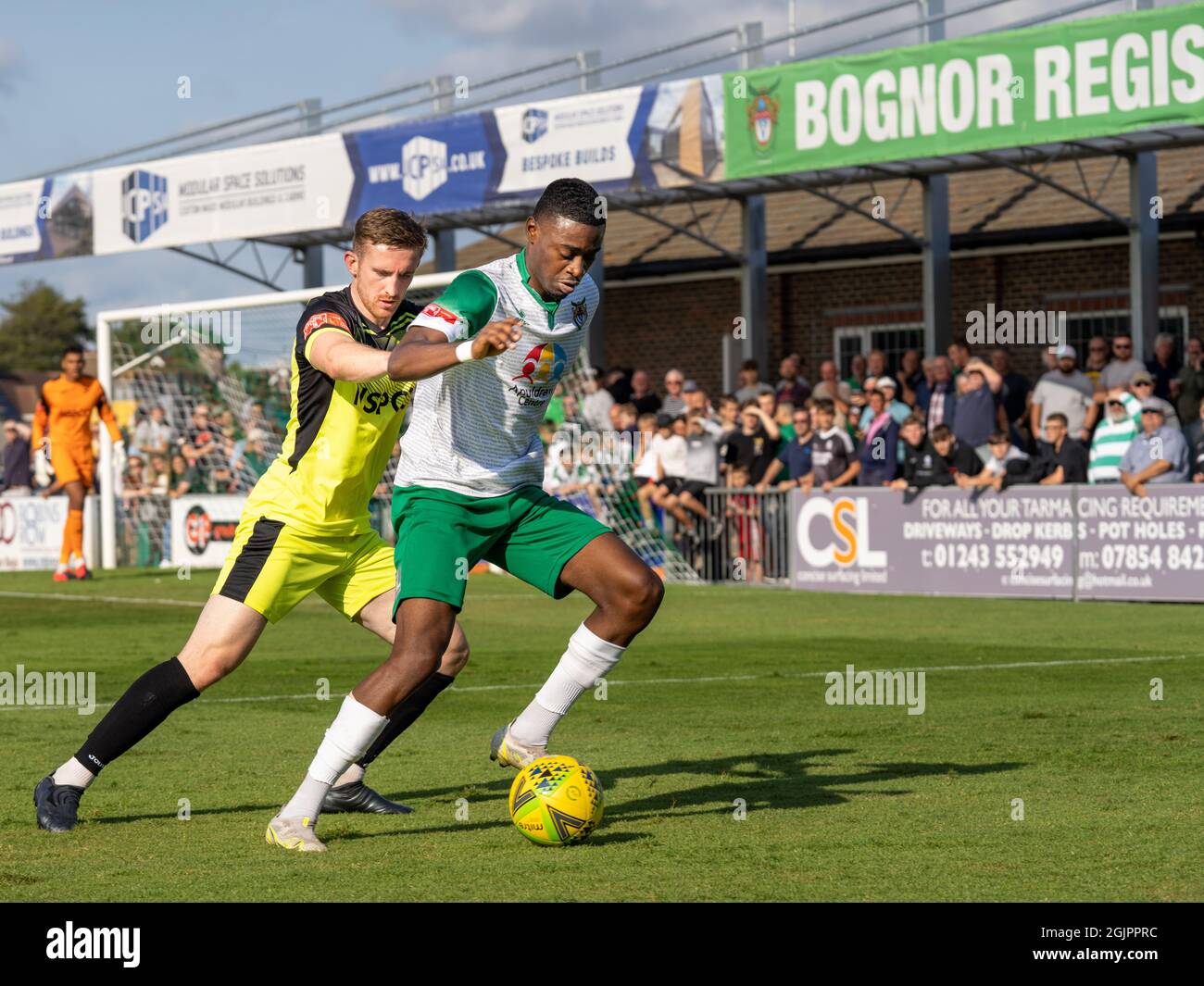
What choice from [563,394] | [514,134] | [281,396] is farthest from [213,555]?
[514,134]

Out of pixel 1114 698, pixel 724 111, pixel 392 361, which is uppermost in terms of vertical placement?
pixel 724 111

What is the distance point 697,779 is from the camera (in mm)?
7945

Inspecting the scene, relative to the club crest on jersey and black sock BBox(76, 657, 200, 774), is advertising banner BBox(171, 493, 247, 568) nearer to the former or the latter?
black sock BBox(76, 657, 200, 774)

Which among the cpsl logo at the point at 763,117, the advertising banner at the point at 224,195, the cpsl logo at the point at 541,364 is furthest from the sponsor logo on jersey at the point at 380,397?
the advertising banner at the point at 224,195

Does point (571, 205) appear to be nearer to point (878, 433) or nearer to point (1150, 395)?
point (1150, 395)

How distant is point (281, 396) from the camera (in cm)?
2570

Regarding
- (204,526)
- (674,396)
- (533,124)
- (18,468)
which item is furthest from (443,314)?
(18,468)

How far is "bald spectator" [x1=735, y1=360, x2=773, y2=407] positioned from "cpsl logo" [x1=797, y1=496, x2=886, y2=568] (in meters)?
3.03

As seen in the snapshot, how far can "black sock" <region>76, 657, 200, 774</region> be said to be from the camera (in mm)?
6785

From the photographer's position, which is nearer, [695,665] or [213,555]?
[695,665]

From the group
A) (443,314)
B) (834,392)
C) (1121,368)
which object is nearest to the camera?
(443,314)
